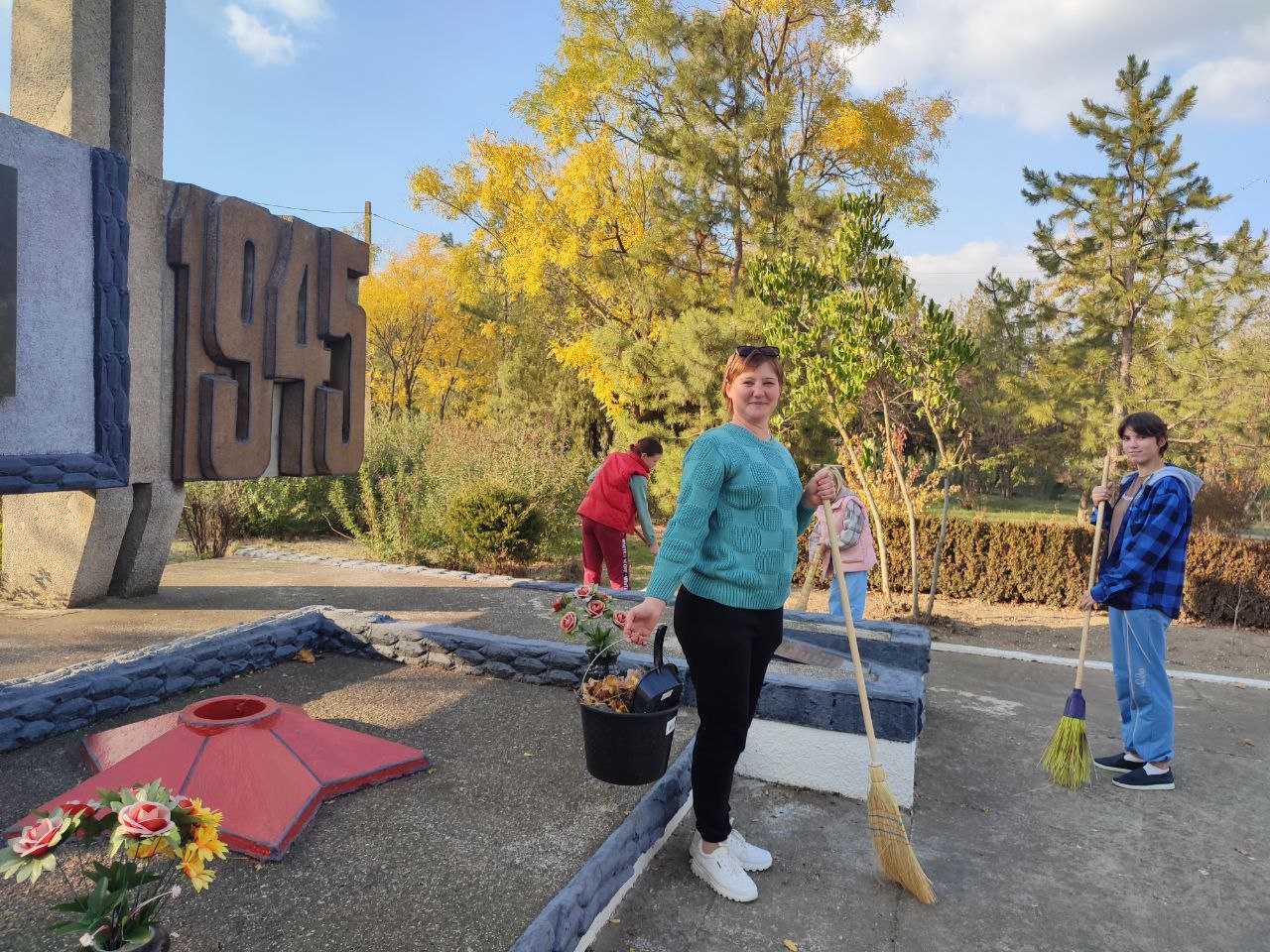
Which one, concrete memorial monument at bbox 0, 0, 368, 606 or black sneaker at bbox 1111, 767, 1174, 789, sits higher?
concrete memorial monument at bbox 0, 0, 368, 606

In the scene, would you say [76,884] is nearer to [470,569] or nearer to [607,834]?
[607,834]

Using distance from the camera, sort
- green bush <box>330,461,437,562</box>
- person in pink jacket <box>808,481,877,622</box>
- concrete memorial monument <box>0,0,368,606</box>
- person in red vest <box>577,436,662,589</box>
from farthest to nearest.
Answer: green bush <box>330,461,437,562</box>
person in red vest <box>577,436,662,589</box>
person in pink jacket <box>808,481,877,622</box>
concrete memorial monument <box>0,0,368,606</box>

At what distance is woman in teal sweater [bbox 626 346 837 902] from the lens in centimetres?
255

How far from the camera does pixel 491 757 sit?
3639 mm

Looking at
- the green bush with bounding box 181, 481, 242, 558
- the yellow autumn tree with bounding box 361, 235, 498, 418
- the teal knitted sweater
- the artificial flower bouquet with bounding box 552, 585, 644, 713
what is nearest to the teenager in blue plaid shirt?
the teal knitted sweater

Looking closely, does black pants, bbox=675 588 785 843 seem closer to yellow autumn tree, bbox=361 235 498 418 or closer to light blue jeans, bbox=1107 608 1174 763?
light blue jeans, bbox=1107 608 1174 763

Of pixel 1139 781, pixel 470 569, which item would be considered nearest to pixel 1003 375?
pixel 470 569

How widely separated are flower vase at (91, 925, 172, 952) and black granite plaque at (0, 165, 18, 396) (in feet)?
11.4

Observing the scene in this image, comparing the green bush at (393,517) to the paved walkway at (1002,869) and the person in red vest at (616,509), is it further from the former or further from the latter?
the paved walkway at (1002,869)

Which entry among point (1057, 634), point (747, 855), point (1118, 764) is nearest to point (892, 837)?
point (747, 855)

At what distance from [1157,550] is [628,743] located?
8.70 ft

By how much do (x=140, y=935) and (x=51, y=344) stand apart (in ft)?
12.4

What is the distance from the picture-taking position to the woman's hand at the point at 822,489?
269 cm

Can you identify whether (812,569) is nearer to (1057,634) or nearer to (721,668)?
(721,668)
